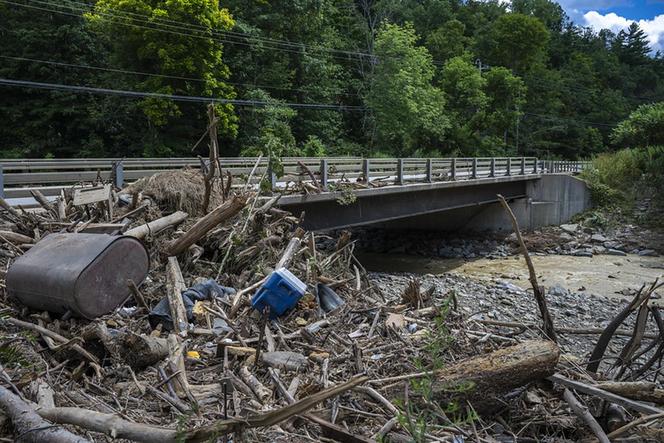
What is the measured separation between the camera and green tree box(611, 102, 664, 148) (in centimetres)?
3338

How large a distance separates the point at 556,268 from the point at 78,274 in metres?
19.9

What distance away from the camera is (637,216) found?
28812 millimetres

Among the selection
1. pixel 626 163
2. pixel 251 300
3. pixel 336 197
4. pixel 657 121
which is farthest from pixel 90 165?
pixel 657 121

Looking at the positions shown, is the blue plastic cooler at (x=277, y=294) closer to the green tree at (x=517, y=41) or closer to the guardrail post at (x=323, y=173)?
the guardrail post at (x=323, y=173)

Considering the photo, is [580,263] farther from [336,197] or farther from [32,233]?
[32,233]

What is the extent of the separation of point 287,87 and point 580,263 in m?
22.1

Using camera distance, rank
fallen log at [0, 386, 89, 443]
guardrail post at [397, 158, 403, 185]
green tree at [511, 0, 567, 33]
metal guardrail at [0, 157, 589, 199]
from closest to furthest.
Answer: fallen log at [0, 386, 89, 443]
metal guardrail at [0, 157, 589, 199]
guardrail post at [397, 158, 403, 185]
green tree at [511, 0, 567, 33]

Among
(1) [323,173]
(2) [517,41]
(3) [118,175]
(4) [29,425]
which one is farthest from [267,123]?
(2) [517,41]

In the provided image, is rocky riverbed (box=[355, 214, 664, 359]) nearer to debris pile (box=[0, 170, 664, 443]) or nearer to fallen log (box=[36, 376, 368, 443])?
debris pile (box=[0, 170, 664, 443])

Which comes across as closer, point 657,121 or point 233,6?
point 657,121

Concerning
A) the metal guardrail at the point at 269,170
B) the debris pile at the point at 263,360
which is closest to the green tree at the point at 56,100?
the metal guardrail at the point at 269,170

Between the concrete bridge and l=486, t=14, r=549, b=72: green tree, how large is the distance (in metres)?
23.0

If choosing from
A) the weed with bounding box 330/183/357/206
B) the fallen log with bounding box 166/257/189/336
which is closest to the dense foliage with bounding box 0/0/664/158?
the weed with bounding box 330/183/357/206

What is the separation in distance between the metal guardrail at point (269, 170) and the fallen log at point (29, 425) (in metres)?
7.40
